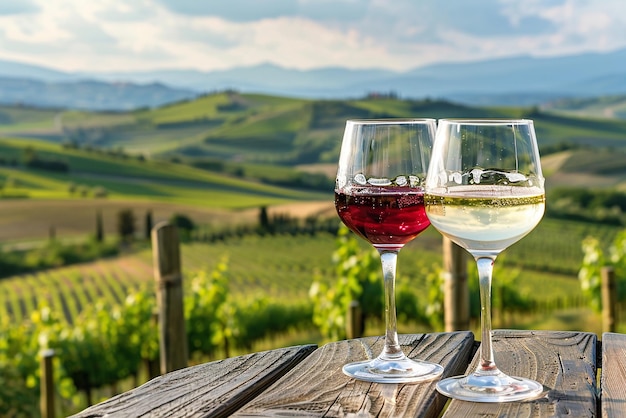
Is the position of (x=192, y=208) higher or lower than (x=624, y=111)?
lower

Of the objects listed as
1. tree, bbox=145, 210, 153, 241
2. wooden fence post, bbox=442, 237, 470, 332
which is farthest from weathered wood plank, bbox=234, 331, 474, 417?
tree, bbox=145, 210, 153, 241

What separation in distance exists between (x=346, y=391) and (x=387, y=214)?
10.9 inches

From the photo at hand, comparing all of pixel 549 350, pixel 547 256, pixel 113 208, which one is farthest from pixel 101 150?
pixel 549 350

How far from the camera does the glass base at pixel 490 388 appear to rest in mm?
1144

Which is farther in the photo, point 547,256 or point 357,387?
point 547,256

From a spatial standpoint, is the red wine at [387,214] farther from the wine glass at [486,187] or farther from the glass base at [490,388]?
the glass base at [490,388]

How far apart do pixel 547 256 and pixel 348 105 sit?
4111 mm

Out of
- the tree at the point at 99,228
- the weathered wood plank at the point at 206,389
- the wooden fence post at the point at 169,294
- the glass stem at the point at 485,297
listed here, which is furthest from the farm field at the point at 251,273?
the glass stem at the point at 485,297

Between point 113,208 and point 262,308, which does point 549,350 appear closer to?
point 262,308

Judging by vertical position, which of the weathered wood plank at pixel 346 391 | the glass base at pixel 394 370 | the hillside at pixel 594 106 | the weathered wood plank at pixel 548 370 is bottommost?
the weathered wood plank at pixel 548 370

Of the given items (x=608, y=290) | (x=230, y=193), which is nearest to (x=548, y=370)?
(x=608, y=290)

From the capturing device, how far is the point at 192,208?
12.2 m

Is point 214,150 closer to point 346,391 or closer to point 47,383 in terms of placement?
point 47,383

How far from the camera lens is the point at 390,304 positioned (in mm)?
1279
